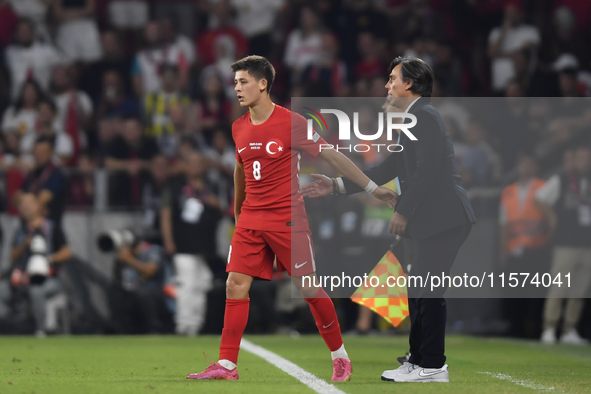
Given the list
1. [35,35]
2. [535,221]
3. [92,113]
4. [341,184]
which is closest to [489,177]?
[535,221]

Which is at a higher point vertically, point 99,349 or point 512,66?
point 512,66

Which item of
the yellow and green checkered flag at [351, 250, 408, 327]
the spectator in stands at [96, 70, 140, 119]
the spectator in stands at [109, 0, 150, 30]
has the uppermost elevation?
the spectator in stands at [109, 0, 150, 30]

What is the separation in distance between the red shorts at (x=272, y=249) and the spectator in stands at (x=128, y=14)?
10.7m

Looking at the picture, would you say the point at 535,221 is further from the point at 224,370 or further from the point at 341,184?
the point at 224,370

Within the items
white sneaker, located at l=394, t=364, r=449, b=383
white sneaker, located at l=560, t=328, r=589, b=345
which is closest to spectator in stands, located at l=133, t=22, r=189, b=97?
white sneaker, located at l=560, t=328, r=589, b=345

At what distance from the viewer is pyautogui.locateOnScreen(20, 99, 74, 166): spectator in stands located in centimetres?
1377

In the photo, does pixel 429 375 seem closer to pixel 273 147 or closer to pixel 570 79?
pixel 273 147

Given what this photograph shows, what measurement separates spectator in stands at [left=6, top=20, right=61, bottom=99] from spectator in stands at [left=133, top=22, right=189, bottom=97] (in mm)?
1350

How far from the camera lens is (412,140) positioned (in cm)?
645

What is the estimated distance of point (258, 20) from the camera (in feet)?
53.3

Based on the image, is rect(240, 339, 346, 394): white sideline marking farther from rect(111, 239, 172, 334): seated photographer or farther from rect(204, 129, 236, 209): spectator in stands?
rect(204, 129, 236, 209): spectator in stands

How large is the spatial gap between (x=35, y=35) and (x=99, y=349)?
7.67 meters

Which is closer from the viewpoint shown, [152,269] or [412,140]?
[412,140]

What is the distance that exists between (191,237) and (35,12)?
599cm
